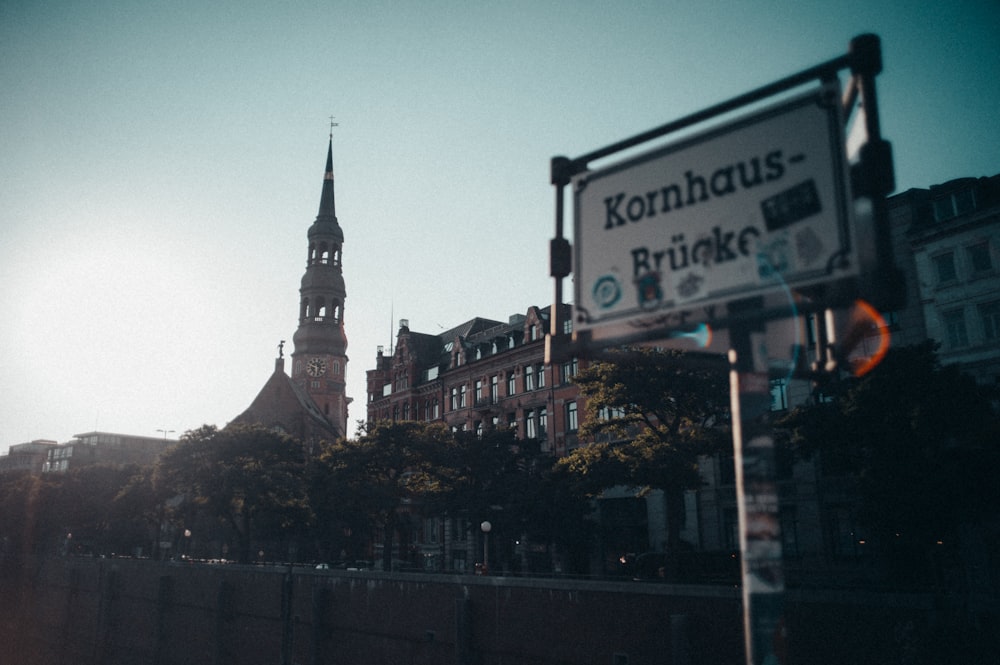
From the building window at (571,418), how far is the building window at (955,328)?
78.0 ft

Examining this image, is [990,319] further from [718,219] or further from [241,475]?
[241,475]

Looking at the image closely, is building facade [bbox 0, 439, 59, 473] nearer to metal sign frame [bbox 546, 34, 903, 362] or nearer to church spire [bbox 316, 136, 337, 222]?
church spire [bbox 316, 136, 337, 222]

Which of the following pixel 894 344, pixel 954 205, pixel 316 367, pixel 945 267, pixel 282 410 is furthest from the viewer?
pixel 316 367

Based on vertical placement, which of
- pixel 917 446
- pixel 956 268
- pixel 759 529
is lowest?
pixel 759 529

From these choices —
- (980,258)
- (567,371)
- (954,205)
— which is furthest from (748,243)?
(567,371)

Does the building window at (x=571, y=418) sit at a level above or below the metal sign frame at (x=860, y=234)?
above

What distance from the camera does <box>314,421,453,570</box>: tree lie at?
48562mm

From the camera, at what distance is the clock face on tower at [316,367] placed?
10600 cm

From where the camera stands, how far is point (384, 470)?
5072 centimetres

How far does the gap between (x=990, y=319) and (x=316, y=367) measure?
283 feet

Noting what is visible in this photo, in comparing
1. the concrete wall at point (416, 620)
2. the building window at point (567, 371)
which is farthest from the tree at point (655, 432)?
the building window at point (567, 371)

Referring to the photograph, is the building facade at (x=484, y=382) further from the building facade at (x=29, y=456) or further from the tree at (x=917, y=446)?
the building facade at (x=29, y=456)

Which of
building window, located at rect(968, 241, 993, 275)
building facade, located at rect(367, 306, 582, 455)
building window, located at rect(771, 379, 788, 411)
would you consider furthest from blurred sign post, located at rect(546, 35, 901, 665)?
building facade, located at rect(367, 306, 582, 455)

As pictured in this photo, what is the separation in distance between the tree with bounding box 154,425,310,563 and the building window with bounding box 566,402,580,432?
802 inches
